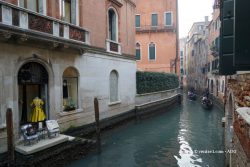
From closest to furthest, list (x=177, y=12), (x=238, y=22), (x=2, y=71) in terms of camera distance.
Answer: (x=238, y=22), (x=2, y=71), (x=177, y=12)

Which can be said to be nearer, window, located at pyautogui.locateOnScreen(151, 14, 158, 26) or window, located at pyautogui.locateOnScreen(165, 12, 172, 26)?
window, located at pyautogui.locateOnScreen(165, 12, 172, 26)

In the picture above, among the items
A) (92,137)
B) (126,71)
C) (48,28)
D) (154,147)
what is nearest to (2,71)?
(48,28)

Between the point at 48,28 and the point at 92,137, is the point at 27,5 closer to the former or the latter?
the point at 48,28

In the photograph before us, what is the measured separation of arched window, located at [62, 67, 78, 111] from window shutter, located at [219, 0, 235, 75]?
289 inches

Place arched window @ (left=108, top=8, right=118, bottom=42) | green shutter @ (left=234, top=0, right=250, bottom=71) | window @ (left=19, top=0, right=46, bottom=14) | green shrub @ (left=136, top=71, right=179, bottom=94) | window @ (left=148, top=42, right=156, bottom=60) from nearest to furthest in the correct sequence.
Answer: green shutter @ (left=234, top=0, right=250, bottom=71) < window @ (left=19, top=0, right=46, bottom=14) < arched window @ (left=108, top=8, right=118, bottom=42) < green shrub @ (left=136, top=71, right=179, bottom=94) < window @ (left=148, top=42, right=156, bottom=60)

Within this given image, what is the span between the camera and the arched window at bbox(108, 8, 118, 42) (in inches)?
465

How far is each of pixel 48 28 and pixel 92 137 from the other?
15.2 ft

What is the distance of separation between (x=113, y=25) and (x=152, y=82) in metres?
5.61

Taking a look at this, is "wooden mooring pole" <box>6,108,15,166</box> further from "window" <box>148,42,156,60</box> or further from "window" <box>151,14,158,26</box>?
"window" <box>151,14,158,26</box>

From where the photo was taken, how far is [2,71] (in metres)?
6.03

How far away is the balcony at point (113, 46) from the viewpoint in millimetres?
10951

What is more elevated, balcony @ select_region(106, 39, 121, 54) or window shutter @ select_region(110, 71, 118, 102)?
balcony @ select_region(106, 39, 121, 54)

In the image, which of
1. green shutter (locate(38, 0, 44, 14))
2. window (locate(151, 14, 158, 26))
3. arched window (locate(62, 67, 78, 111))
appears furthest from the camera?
window (locate(151, 14, 158, 26))

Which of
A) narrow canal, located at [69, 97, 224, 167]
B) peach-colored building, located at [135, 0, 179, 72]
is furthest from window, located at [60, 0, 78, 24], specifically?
peach-colored building, located at [135, 0, 179, 72]
